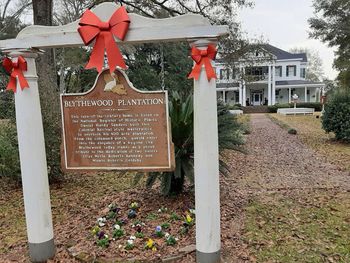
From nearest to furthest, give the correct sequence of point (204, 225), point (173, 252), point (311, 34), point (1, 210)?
point (204, 225) → point (173, 252) → point (1, 210) → point (311, 34)

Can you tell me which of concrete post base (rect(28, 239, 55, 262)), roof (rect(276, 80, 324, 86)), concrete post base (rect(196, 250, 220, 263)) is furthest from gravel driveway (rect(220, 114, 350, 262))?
roof (rect(276, 80, 324, 86))

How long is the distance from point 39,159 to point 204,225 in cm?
166

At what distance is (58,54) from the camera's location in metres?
21.8

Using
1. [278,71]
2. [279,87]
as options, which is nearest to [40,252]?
[279,87]

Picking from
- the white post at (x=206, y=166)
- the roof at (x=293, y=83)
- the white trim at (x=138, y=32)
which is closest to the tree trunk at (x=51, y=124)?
the white trim at (x=138, y=32)

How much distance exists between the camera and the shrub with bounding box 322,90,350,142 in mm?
10930

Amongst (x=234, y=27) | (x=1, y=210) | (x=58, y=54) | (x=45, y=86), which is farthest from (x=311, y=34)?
(x=1, y=210)

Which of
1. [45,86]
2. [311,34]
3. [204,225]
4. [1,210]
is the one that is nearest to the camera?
[204,225]

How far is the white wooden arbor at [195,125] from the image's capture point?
2898mm

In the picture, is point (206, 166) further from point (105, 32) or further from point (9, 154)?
point (9, 154)

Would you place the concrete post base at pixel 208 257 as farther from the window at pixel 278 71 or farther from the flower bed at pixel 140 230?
the window at pixel 278 71

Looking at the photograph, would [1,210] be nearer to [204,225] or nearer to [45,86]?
[45,86]

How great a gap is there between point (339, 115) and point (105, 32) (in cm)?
999

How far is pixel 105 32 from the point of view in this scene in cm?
297
